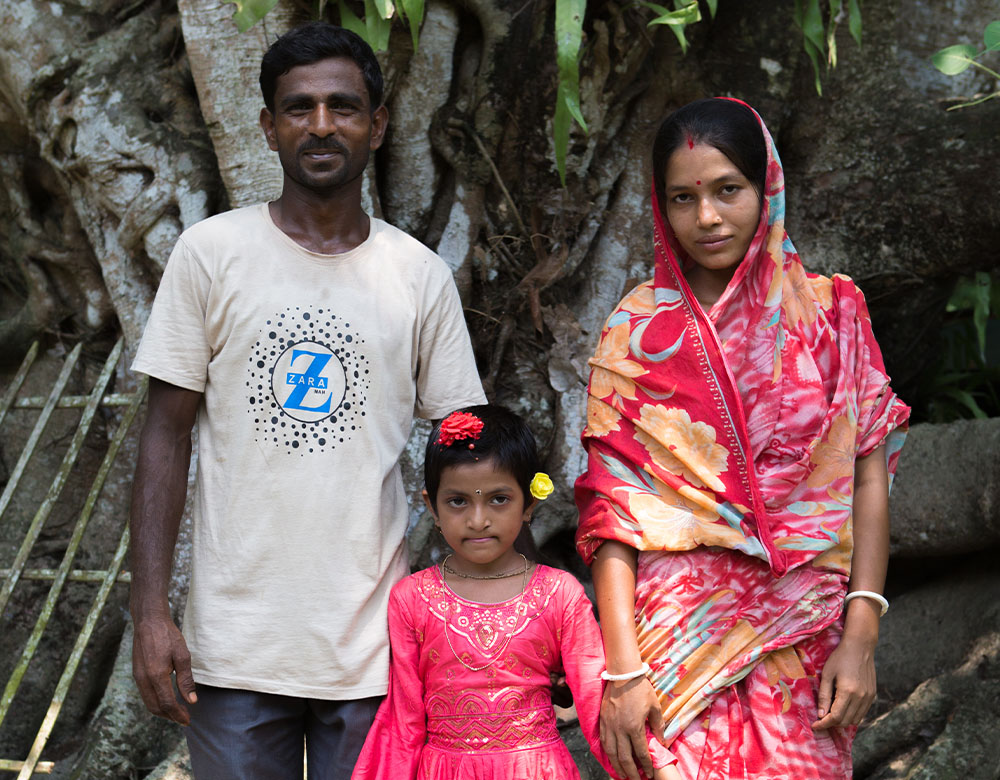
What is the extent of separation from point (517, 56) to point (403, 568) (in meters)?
1.67

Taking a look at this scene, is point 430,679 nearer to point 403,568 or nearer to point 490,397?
point 403,568

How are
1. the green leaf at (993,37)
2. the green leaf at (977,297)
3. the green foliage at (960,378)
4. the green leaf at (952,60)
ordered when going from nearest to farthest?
the green leaf at (993,37) → the green leaf at (952,60) → the green leaf at (977,297) → the green foliage at (960,378)

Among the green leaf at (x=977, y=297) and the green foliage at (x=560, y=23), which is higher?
the green foliage at (x=560, y=23)

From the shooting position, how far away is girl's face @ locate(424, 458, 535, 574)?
2.03 m

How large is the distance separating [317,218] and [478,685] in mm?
956

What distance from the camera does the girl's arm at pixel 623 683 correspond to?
1.81 metres

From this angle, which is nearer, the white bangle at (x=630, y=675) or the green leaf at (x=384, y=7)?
the white bangle at (x=630, y=675)

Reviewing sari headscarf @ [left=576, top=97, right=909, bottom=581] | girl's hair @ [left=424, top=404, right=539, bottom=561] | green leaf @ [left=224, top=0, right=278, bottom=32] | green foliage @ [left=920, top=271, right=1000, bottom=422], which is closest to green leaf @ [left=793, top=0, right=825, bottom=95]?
green foliage @ [left=920, top=271, right=1000, bottom=422]

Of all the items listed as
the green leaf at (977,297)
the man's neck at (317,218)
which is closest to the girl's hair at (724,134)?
the man's neck at (317,218)

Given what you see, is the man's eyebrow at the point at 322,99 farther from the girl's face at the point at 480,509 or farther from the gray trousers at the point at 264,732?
the gray trousers at the point at 264,732

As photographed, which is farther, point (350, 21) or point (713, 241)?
point (350, 21)

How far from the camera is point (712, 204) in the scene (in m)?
1.92

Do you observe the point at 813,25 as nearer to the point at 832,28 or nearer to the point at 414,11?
the point at 832,28

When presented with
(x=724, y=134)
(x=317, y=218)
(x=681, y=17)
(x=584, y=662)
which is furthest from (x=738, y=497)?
(x=681, y=17)
